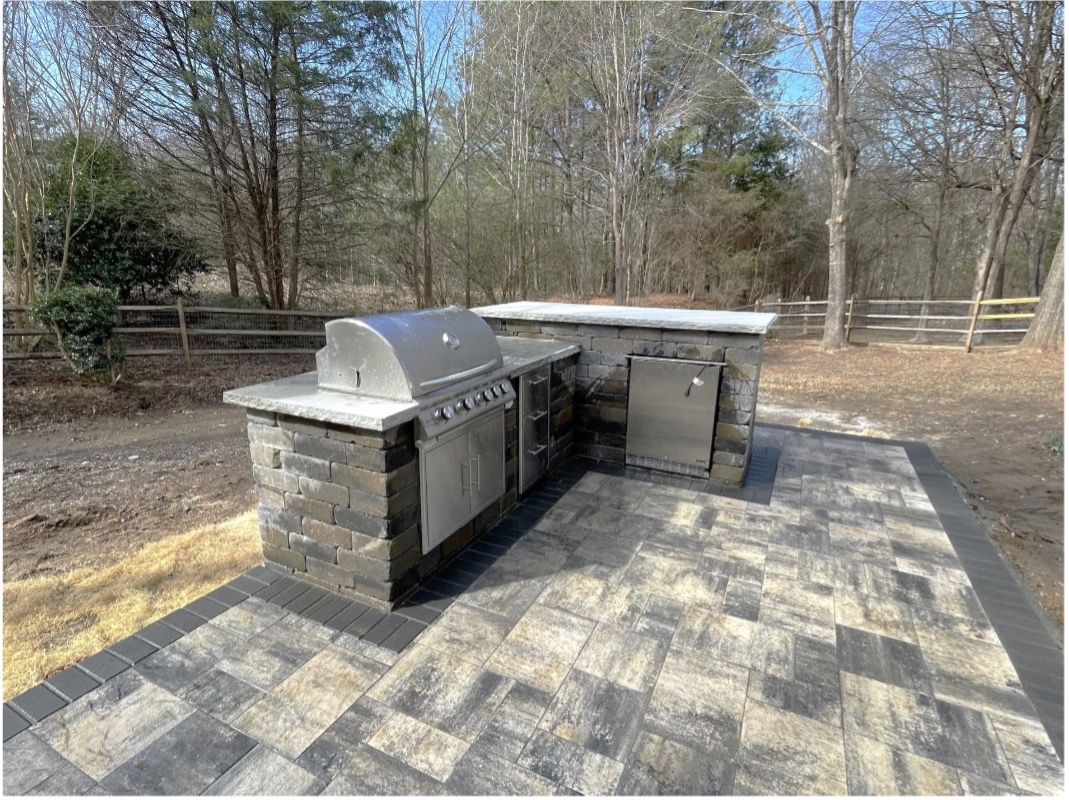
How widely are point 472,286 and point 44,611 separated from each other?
32.0 ft

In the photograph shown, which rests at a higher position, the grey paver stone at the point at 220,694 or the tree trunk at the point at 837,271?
the tree trunk at the point at 837,271

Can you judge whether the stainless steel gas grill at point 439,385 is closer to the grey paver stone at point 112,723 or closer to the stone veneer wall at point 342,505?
the stone veneer wall at point 342,505

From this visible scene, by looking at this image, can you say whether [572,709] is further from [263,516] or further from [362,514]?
[263,516]

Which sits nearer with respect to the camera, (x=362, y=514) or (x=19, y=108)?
(x=362, y=514)

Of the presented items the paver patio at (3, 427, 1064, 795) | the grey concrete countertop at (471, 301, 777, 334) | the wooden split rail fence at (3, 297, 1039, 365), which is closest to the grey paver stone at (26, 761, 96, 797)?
the paver patio at (3, 427, 1064, 795)

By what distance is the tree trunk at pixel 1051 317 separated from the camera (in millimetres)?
8602

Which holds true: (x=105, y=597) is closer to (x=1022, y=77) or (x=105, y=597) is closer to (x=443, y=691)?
(x=443, y=691)

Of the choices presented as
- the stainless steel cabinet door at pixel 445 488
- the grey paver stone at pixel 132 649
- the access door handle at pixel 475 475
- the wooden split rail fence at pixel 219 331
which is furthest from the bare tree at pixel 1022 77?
the grey paver stone at pixel 132 649

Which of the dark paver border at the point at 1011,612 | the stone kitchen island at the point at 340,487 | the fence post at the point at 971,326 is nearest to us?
the dark paver border at the point at 1011,612

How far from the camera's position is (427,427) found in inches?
93.2

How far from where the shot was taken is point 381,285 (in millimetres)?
9883

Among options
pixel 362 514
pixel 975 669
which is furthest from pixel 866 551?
pixel 362 514

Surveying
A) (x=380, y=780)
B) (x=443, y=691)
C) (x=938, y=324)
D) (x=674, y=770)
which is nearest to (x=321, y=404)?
(x=443, y=691)

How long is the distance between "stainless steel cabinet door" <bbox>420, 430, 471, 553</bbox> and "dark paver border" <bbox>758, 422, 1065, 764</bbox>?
2.43 m
